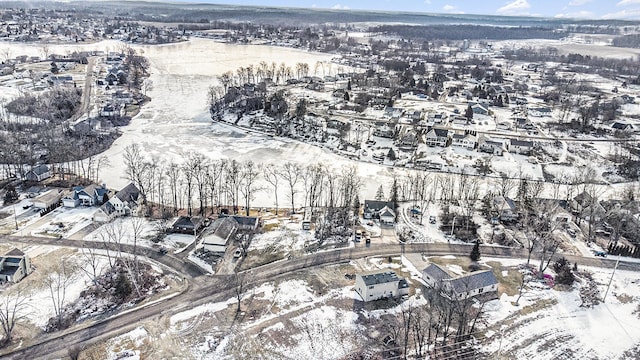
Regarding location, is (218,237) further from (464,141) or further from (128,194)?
(464,141)

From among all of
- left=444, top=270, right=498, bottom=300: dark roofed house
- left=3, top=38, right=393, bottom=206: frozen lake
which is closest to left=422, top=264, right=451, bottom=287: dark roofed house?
left=444, top=270, right=498, bottom=300: dark roofed house

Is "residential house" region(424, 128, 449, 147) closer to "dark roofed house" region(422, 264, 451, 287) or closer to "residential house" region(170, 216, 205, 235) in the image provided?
"dark roofed house" region(422, 264, 451, 287)

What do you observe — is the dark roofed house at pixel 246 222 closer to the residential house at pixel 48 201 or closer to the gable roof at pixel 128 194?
the gable roof at pixel 128 194

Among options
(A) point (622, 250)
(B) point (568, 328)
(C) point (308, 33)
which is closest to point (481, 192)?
(A) point (622, 250)

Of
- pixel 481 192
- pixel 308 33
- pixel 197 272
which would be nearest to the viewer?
pixel 197 272

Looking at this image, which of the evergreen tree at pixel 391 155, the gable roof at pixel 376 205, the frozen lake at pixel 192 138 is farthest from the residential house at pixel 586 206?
the evergreen tree at pixel 391 155

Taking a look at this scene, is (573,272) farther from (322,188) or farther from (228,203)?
(228,203)
